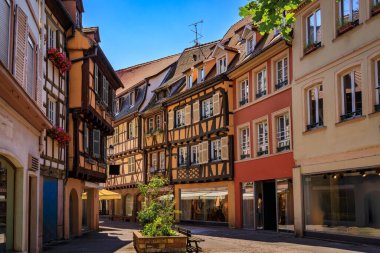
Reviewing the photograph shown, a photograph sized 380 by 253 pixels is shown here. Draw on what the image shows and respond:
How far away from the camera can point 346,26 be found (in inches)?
742

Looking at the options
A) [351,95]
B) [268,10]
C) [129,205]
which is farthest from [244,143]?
[268,10]

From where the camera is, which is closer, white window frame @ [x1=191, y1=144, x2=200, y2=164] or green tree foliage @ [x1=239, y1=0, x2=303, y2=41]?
green tree foliage @ [x1=239, y1=0, x2=303, y2=41]

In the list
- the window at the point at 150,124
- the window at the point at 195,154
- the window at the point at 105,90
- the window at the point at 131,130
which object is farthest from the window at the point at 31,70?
the window at the point at 131,130

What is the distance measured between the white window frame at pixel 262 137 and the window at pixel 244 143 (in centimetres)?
141

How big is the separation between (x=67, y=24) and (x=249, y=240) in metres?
10.7

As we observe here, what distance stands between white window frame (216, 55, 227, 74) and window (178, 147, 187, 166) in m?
5.86

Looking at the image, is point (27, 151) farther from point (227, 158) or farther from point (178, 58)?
point (178, 58)

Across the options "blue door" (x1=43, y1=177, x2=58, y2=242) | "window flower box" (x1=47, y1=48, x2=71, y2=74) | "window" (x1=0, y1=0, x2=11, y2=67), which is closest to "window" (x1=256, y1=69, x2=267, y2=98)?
"window flower box" (x1=47, y1=48, x2=71, y2=74)

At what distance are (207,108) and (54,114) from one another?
1347cm

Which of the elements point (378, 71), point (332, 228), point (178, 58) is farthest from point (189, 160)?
point (378, 71)

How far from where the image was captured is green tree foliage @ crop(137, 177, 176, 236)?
16.2m

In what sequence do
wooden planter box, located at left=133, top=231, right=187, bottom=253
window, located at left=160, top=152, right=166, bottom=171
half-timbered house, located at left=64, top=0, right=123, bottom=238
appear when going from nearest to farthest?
1. wooden planter box, located at left=133, top=231, right=187, bottom=253
2. half-timbered house, located at left=64, top=0, right=123, bottom=238
3. window, located at left=160, top=152, right=166, bottom=171

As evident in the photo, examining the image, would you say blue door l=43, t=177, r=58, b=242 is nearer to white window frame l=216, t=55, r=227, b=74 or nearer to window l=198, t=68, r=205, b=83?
white window frame l=216, t=55, r=227, b=74

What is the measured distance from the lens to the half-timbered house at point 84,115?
22.7m
